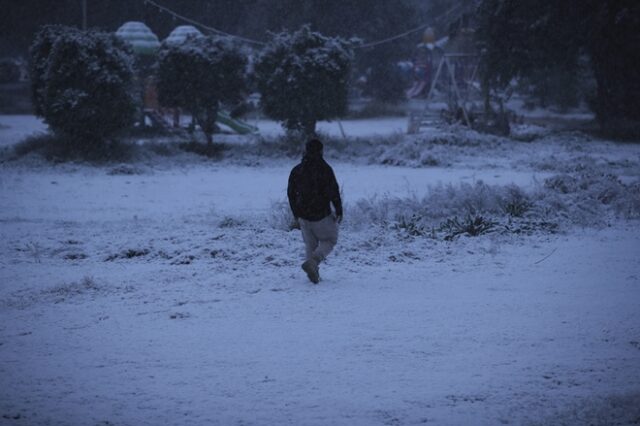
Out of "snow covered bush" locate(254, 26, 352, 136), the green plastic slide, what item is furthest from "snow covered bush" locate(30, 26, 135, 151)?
the green plastic slide

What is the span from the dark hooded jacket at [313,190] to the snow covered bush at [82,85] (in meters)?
12.6

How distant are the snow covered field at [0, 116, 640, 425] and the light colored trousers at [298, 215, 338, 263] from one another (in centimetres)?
38

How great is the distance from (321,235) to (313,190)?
541mm

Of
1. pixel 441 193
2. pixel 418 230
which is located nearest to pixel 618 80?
pixel 441 193

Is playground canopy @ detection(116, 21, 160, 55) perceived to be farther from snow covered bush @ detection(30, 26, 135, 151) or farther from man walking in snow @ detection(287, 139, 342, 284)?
man walking in snow @ detection(287, 139, 342, 284)

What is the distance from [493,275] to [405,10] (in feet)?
142

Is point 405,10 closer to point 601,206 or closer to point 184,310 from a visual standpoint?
point 601,206

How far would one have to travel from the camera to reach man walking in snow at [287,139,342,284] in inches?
274

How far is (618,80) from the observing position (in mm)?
24688

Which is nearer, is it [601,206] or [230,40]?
[601,206]

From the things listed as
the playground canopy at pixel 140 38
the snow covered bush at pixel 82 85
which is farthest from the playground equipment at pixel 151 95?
the snow covered bush at pixel 82 85

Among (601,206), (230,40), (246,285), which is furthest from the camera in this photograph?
(230,40)

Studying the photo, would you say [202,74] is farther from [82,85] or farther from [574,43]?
[574,43]

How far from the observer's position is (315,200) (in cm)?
694
